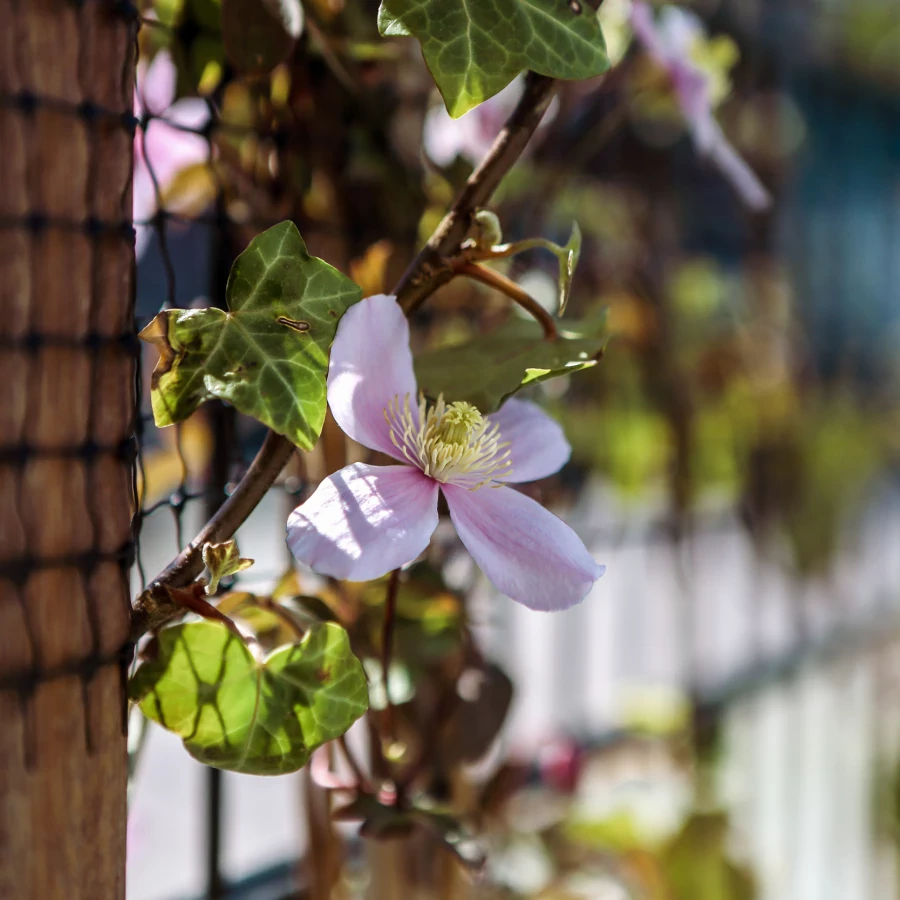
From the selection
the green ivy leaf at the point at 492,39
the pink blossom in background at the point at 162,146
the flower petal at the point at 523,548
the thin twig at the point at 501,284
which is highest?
the pink blossom in background at the point at 162,146

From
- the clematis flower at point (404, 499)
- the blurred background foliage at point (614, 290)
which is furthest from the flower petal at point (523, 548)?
the blurred background foliage at point (614, 290)

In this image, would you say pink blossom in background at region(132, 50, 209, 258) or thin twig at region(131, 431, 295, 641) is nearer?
thin twig at region(131, 431, 295, 641)

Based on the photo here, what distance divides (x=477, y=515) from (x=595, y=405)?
1028 millimetres

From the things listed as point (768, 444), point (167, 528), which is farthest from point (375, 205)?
point (167, 528)

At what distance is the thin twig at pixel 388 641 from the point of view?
0.46 meters

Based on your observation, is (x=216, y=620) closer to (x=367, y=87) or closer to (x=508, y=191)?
(x=367, y=87)

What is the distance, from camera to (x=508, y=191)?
0.76m

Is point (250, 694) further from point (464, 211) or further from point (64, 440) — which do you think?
point (464, 211)

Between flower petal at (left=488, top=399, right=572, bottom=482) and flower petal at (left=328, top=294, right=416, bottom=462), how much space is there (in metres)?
0.08

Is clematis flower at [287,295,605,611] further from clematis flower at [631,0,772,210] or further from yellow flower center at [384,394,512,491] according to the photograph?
clematis flower at [631,0,772,210]

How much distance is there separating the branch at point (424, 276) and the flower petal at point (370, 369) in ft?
0.11

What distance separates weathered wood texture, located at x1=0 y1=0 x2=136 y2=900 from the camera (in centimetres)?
36

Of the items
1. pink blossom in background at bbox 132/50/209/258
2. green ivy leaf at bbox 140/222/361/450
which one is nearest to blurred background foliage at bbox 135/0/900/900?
pink blossom in background at bbox 132/50/209/258

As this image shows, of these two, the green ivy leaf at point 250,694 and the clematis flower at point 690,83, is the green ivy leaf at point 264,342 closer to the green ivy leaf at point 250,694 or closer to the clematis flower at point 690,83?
the green ivy leaf at point 250,694
